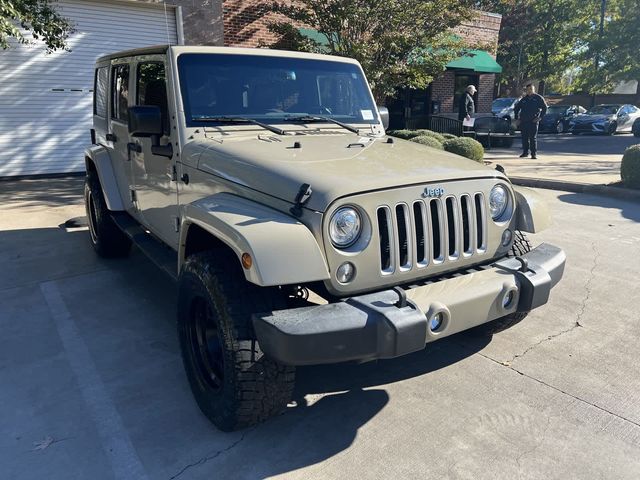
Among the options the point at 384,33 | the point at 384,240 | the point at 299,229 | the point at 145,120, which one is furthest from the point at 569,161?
the point at 299,229

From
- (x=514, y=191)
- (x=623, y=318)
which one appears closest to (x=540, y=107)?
(x=623, y=318)

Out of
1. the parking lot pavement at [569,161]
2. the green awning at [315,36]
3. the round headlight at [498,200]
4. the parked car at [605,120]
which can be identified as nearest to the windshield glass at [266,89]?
the round headlight at [498,200]

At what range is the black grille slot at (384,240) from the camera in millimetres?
2621

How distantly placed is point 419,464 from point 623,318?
2.57m

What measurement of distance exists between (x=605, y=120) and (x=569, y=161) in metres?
12.1

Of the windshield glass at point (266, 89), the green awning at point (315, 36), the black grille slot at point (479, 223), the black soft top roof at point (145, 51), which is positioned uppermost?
the green awning at point (315, 36)

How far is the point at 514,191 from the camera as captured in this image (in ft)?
11.0

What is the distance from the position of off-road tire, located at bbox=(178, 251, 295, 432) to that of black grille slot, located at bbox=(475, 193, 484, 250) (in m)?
1.23

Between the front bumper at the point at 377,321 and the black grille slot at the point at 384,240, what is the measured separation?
0.56 feet

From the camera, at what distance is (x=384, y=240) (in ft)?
8.68

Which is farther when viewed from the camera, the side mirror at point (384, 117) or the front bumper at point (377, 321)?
the side mirror at point (384, 117)

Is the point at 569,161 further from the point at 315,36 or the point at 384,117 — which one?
the point at 384,117

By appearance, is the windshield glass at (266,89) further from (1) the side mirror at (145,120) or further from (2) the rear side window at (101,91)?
(2) the rear side window at (101,91)

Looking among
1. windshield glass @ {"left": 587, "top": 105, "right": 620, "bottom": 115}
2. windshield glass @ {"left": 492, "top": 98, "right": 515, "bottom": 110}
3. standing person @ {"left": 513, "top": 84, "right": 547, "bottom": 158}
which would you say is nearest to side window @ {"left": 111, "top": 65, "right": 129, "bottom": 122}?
standing person @ {"left": 513, "top": 84, "right": 547, "bottom": 158}
